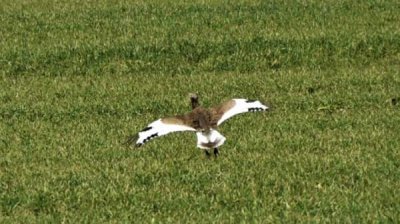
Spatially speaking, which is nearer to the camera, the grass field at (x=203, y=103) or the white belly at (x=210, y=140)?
the grass field at (x=203, y=103)

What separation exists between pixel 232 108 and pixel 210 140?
0.93m

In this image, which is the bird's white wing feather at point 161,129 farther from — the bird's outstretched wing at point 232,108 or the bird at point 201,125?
the bird's outstretched wing at point 232,108

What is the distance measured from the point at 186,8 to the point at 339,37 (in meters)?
4.84

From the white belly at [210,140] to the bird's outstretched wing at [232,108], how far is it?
451 millimetres

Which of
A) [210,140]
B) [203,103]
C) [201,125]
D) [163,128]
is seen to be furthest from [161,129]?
[203,103]

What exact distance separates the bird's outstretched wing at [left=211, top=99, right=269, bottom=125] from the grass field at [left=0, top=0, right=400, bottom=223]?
0.52 metres

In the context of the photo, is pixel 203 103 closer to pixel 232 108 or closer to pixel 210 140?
pixel 232 108

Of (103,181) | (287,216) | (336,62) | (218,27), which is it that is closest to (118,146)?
(103,181)

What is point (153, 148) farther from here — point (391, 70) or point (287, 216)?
point (391, 70)

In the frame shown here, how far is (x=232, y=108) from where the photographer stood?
12.1 m

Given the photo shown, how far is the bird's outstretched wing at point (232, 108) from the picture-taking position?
12.0m

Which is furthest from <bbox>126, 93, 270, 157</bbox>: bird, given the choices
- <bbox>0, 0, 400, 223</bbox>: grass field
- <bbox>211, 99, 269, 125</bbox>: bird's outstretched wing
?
<bbox>0, 0, 400, 223</bbox>: grass field

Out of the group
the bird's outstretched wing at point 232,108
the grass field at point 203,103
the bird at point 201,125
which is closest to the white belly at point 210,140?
the bird at point 201,125

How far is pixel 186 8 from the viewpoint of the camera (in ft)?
79.9
